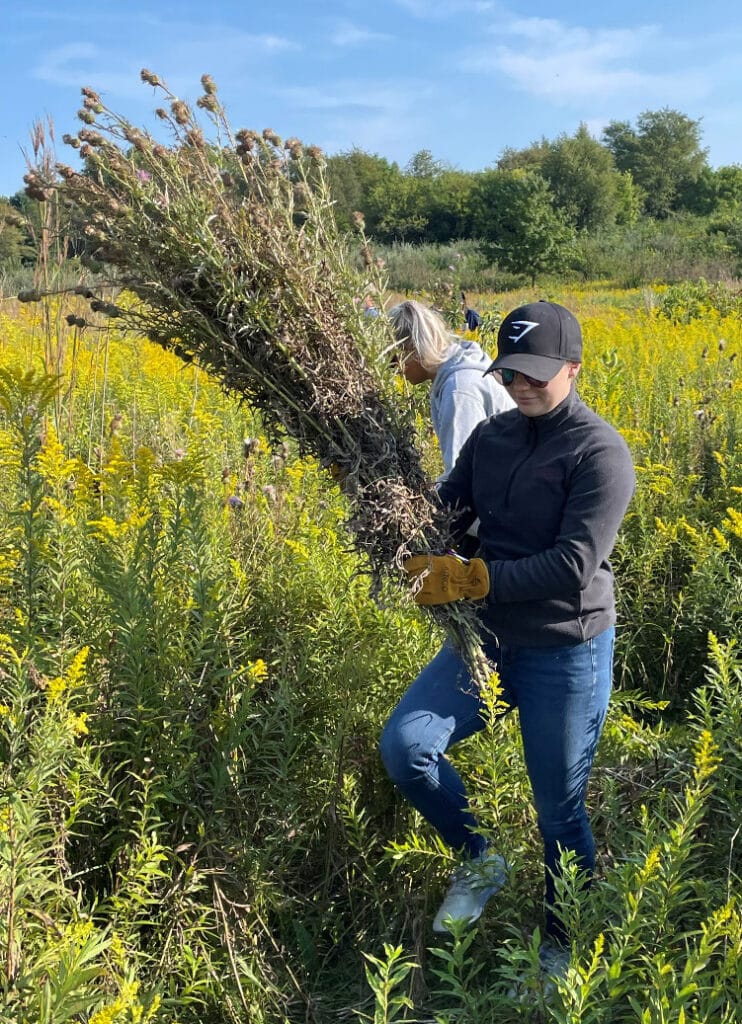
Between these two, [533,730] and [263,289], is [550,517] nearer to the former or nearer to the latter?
[533,730]

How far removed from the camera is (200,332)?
2090mm

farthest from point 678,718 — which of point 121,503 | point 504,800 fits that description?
point 121,503

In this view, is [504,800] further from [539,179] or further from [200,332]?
[539,179]

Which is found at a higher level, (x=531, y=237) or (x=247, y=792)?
(x=531, y=237)

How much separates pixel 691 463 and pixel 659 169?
64.4 metres

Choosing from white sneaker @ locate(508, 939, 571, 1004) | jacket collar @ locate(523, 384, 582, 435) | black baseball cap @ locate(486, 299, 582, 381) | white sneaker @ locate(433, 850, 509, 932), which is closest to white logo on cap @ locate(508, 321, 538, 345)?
black baseball cap @ locate(486, 299, 582, 381)

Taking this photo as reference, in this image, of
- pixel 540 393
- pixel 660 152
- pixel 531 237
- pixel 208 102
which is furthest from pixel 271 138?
pixel 660 152

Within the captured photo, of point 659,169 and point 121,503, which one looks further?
point 659,169

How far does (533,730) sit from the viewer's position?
2.29 m

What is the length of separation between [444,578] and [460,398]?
893 millimetres

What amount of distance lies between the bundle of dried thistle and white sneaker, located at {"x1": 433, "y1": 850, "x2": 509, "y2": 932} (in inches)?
21.9

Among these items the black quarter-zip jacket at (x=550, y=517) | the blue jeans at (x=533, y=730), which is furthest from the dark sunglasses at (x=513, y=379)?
the blue jeans at (x=533, y=730)

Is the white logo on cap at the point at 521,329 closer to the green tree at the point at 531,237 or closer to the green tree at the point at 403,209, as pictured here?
the green tree at the point at 531,237

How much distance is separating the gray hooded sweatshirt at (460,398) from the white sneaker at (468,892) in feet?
4.21
